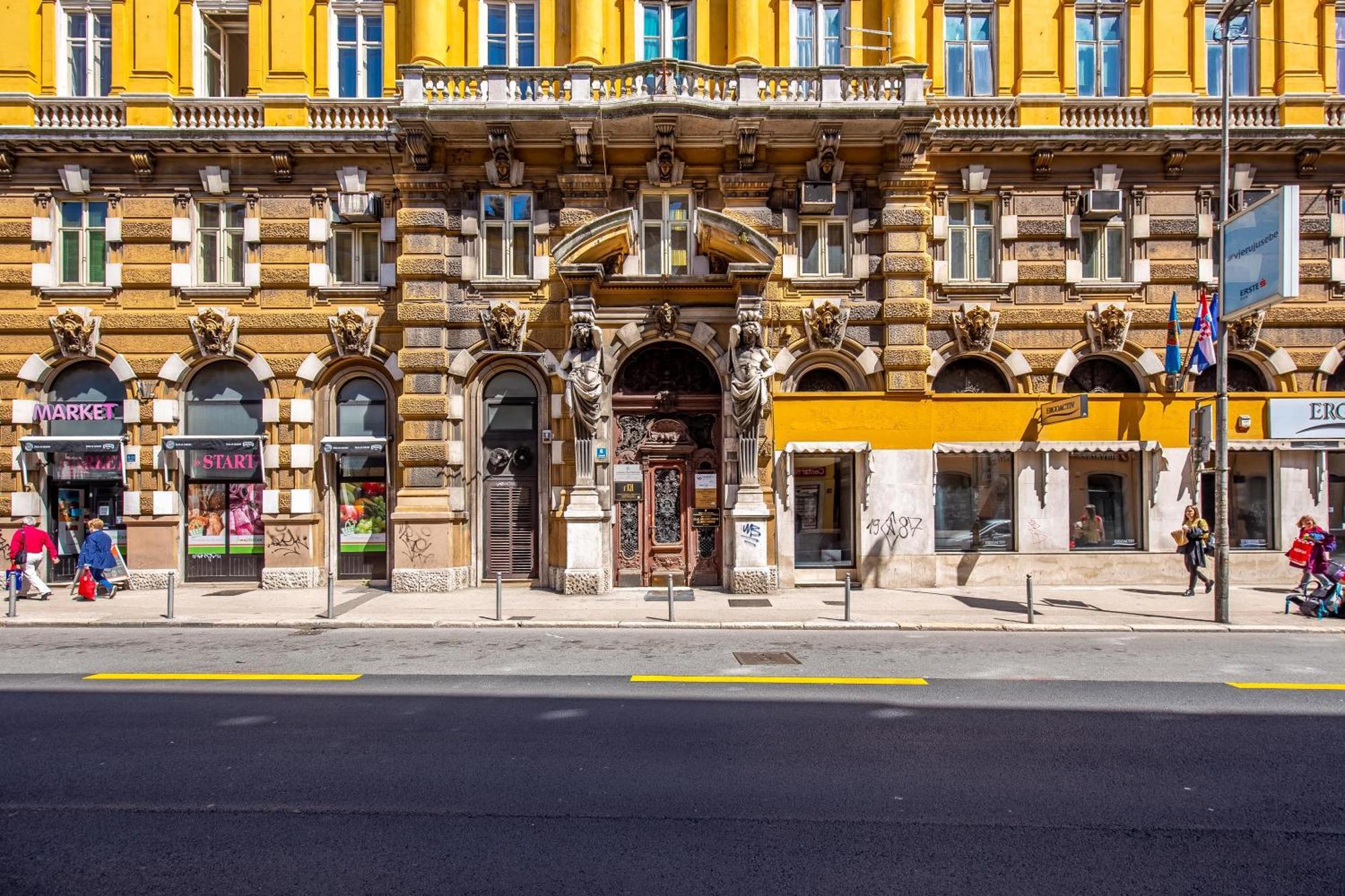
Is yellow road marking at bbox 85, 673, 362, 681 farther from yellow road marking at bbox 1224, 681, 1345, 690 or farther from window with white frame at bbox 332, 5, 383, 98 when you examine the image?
window with white frame at bbox 332, 5, 383, 98

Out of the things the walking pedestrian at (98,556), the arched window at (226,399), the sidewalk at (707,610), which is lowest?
the sidewalk at (707,610)

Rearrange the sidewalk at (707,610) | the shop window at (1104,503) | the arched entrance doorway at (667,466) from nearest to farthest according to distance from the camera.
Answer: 1. the sidewalk at (707,610)
2. the arched entrance doorway at (667,466)
3. the shop window at (1104,503)

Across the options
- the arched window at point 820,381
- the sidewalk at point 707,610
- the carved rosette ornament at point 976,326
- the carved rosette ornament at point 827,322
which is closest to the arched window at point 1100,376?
the carved rosette ornament at point 976,326

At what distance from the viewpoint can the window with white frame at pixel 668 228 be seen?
16844 millimetres

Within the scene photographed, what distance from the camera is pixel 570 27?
17.2 m

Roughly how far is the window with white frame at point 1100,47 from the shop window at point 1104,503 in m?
8.52

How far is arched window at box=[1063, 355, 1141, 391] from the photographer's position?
17.4 m

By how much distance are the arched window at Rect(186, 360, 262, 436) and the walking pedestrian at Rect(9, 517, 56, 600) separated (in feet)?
11.7

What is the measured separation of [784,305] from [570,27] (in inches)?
312

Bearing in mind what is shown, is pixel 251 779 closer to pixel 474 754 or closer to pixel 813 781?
pixel 474 754

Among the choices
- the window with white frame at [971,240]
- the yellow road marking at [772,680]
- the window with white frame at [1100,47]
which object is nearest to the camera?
the yellow road marking at [772,680]

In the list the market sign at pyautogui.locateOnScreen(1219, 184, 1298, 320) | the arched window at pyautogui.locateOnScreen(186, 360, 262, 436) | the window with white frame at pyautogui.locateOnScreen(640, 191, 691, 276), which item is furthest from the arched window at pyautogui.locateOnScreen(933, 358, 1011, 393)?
the arched window at pyautogui.locateOnScreen(186, 360, 262, 436)

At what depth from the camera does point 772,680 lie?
9.15 meters

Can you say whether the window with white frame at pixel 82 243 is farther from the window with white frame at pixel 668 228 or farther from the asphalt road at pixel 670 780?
the window with white frame at pixel 668 228
